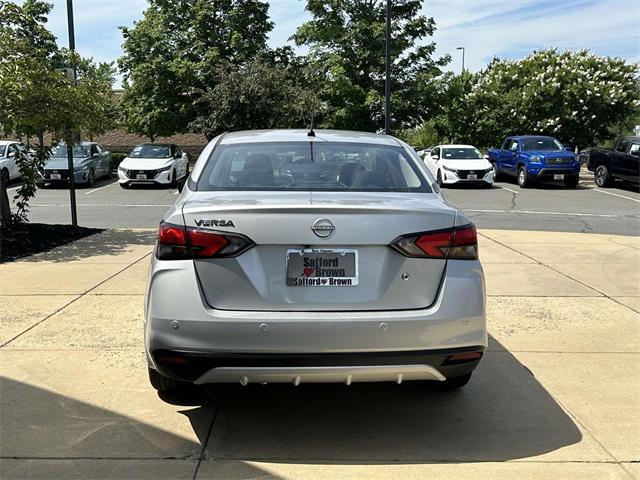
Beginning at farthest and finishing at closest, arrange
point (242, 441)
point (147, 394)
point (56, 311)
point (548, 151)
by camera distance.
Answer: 1. point (548, 151)
2. point (56, 311)
3. point (147, 394)
4. point (242, 441)

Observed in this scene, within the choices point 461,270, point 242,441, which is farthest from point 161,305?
point 461,270

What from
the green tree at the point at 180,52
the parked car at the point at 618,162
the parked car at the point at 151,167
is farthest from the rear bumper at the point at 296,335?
the green tree at the point at 180,52

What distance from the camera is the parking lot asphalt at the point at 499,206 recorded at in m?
13.9

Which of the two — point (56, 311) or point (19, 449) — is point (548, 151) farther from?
point (19, 449)

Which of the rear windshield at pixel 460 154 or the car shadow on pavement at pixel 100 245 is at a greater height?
the rear windshield at pixel 460 154

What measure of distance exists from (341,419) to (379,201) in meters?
1.35

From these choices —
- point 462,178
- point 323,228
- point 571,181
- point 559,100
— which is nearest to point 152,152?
point 462,178

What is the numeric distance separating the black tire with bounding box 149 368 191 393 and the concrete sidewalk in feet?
0.47

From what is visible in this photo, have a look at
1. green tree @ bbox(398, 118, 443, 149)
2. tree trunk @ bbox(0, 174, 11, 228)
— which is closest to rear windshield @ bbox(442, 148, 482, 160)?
tree trunk @ bbox(0, 174, 11, 228)

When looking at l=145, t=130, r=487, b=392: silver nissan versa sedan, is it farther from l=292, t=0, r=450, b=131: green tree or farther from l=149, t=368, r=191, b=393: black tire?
l=292, t=0, r=450, b=131: green tree

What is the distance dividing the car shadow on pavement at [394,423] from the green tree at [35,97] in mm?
7317

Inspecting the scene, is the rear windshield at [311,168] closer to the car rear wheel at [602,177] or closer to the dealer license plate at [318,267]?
the dealer license plate at [318,267]

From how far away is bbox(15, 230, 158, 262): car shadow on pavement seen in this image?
9.20 m

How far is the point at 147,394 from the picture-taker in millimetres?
4242
